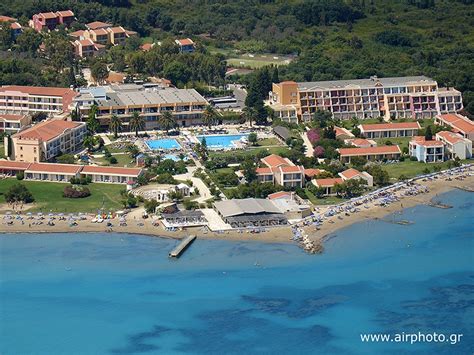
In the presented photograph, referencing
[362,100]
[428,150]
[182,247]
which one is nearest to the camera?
[182,247]

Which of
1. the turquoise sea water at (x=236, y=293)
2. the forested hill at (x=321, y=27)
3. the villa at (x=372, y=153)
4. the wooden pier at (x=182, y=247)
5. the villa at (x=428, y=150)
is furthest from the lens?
the forested hill at (x=321, y=27)

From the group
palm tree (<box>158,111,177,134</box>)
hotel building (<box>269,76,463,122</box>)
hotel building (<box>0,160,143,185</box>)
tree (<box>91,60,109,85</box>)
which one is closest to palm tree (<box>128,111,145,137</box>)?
palm tree (<box>158,111,177,134</box>)

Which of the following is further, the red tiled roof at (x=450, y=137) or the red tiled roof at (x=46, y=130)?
the red tiled roof at (x=450, y=137)

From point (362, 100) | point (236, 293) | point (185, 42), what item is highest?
point (185, 42)

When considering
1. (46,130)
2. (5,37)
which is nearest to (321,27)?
(5,37)

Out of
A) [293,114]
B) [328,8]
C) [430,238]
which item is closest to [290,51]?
[328,8]

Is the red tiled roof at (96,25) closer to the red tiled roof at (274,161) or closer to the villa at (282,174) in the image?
the red tiled roof at (274,161)

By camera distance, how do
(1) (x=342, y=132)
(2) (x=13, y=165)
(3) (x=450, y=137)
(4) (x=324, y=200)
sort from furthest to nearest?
1. (1) (x=342, y=132)
2. (3) (x=450, y=137)
3. (2) (x=13, y=165)
4. (4) (x=324, y=200)

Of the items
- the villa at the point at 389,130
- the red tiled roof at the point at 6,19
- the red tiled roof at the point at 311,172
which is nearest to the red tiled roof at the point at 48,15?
the red tiled roof at the point at 6,19

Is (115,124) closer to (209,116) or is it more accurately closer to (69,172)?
(209,116)
